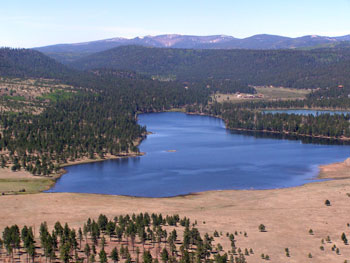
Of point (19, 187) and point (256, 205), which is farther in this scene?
point (19, 187)

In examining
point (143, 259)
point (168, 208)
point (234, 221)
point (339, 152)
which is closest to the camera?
point (143, 259)

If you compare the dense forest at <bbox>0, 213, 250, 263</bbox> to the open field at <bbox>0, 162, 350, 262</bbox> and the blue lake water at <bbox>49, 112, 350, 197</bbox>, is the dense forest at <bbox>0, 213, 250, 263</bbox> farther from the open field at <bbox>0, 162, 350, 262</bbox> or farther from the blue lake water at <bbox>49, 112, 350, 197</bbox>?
the blue lake water at <bbox>49, 112, 350, 197</bbox>

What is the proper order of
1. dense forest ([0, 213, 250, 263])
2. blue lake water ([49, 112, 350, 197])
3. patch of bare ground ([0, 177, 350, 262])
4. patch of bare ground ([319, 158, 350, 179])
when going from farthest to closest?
1. patch of bare ground ([319, 158, 350, 179])
2. blue lake water ([49, 112, 350, 197])
3. patch of bare ground ([0, 177, 350, 262])
4. dense forest ([0, 213, 250, 263])

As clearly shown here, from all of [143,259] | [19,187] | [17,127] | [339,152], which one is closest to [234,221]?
[143,259]

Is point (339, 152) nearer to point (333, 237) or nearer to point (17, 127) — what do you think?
point (333, 237)

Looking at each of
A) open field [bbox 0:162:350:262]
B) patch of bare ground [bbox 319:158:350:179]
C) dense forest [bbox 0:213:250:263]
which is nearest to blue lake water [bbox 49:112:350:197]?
patch of bare ground [bbox 319:158:350:179]

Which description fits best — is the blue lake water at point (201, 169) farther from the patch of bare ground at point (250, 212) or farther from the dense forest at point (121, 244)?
the dense forest at point (121, 244)

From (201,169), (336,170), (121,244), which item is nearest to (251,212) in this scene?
(121,244)

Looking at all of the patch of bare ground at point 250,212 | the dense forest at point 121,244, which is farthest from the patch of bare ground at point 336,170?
the dense forest at point 121,244
